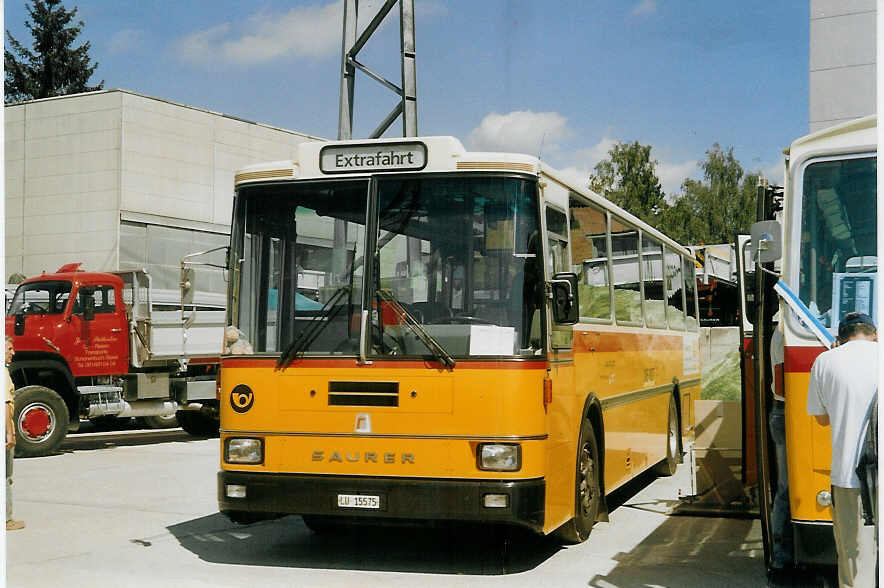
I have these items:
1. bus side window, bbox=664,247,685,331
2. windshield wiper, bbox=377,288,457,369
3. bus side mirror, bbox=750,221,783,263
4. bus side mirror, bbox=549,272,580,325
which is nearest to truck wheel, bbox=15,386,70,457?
bus side window, bbox=664,247,685,331

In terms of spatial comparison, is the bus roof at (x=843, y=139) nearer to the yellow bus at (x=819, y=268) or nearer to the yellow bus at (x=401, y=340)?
the yellow bus at (x=819, y=268)

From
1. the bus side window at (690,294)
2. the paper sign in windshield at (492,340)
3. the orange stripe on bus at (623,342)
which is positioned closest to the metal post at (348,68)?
the orange stripe on bus at (623,342)

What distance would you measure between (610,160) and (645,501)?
30352 millimetres

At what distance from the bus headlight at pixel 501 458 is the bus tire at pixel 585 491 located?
3.85ft

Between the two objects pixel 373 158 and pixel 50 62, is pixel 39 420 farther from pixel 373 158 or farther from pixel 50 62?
pixel 50 62

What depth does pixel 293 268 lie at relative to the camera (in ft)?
26.7

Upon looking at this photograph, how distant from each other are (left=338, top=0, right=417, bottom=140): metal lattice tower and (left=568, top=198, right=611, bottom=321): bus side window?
343 cm

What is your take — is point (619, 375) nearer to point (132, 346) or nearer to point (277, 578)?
point (277, 578)

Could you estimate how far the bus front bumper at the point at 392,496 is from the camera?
732 cm

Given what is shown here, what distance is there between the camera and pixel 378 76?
42.1 ft

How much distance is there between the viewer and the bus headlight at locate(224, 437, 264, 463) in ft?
25.7

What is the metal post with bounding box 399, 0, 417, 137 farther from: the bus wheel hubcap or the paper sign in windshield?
the bus wheel hubcap

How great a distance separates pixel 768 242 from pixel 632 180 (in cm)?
3400

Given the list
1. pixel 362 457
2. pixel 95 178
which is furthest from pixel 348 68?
pixel 95 178
